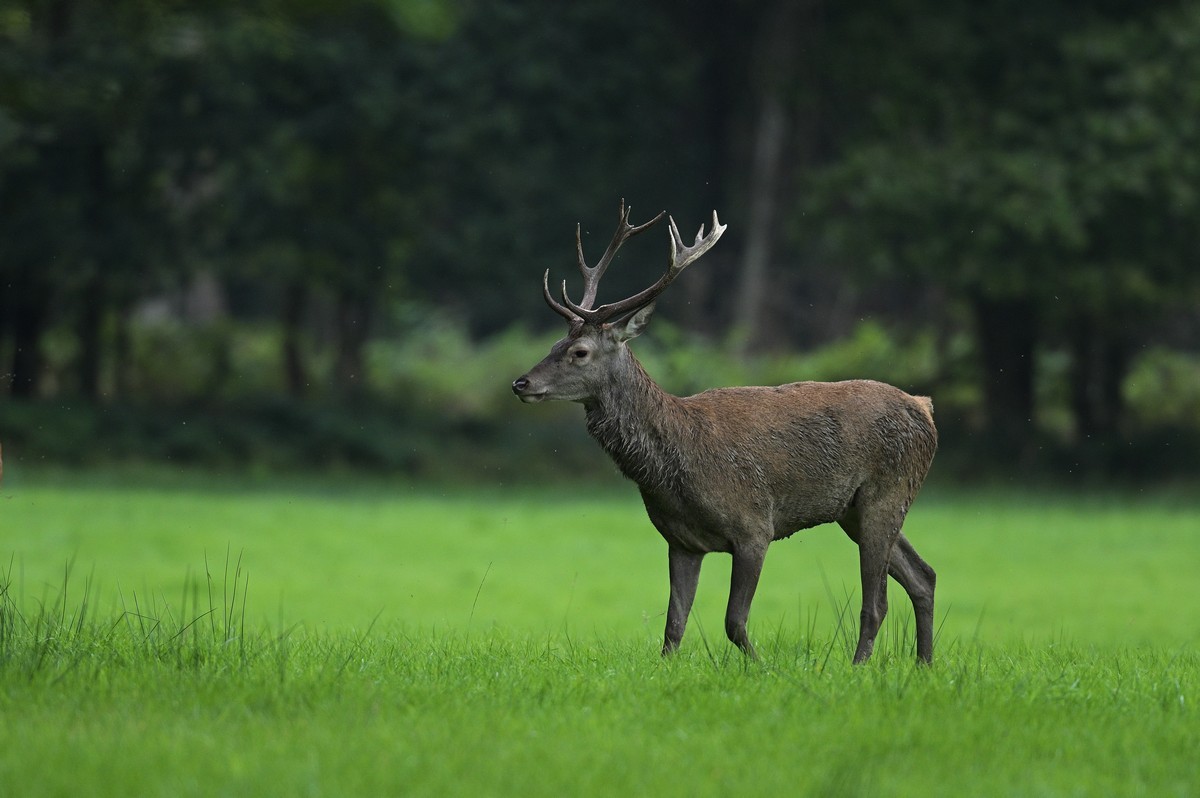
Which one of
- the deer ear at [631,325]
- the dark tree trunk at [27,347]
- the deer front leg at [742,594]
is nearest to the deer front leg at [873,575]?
the deer front leg at [742,594]

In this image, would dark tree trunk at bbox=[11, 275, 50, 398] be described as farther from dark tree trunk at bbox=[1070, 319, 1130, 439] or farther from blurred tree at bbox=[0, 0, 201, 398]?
dark tree trunk at bbox=[1070, 319, 1130, 439]

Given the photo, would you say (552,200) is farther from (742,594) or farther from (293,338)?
(742,594)

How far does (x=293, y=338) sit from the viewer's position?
3017cm

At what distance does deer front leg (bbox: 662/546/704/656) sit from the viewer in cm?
850

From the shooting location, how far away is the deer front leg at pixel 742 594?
832cm

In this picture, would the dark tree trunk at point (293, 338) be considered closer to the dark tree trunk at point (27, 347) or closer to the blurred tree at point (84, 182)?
the blurred tree at point (84, 182)

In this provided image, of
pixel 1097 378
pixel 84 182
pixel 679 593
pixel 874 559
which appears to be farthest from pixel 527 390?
pixel 1097 378

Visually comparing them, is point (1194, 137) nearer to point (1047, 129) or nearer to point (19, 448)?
point (1047, 129)

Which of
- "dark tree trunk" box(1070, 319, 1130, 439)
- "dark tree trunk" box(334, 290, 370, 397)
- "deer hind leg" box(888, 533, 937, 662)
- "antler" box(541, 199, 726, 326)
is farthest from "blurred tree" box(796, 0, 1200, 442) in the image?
"antler" box(541, 199, 726, 326)

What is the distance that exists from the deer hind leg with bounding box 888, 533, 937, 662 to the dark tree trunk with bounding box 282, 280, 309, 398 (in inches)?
866

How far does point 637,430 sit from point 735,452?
519 mm

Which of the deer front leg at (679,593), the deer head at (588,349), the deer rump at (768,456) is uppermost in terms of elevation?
the deer head at (588,349)

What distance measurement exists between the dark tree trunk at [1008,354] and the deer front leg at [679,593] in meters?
19.1

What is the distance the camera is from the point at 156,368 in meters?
29.6
